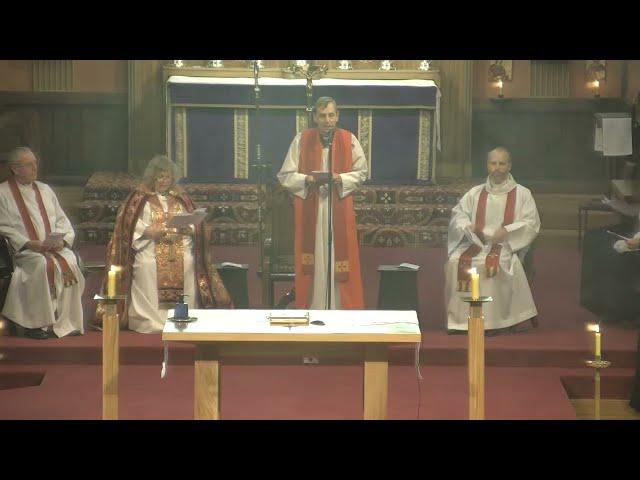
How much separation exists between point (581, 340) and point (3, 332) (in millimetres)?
4302

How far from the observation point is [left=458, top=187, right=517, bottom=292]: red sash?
11.8m

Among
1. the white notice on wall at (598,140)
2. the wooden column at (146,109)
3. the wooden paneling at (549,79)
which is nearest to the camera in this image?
the white notice on wall at (598,140)

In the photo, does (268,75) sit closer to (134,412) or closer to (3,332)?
(3,332)

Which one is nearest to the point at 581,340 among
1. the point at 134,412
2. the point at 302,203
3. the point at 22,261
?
→ the point at 302,203

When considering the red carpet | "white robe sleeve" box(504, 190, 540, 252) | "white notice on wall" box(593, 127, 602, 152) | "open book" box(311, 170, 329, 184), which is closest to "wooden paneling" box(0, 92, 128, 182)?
the red carpet

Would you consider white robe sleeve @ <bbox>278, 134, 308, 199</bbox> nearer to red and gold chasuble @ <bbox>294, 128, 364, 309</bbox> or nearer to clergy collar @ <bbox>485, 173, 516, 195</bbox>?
red and gold chasuble @ <bbox>294, 128, 364, 309</bbox>

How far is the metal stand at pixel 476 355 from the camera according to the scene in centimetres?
890

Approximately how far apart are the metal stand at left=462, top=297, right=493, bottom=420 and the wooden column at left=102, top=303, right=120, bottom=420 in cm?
205

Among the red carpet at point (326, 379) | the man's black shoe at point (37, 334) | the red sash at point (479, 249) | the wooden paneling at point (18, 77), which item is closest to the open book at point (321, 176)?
the red sash at point (479, 249)

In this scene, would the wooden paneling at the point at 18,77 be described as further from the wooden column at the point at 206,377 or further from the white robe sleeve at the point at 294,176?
the wooden column at the point at 206,377

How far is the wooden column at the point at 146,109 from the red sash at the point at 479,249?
181 inches

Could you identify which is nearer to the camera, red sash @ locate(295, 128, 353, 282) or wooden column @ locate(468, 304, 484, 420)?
wooden column @ locate(468, 304, 484, 420)
